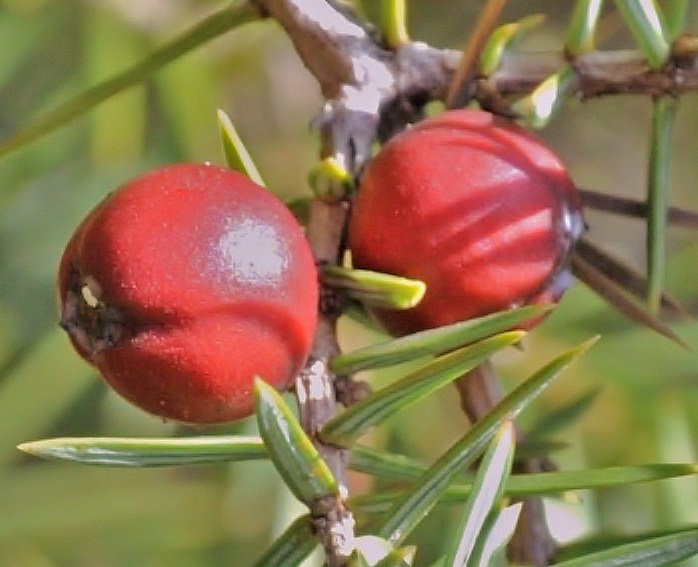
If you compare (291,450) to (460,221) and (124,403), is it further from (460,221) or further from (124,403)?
(124,403)

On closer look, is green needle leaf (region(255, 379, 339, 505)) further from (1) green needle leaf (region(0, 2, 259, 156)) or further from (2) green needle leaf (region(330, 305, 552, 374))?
(1) green needle leaf (region(0, 2, 259, 156))

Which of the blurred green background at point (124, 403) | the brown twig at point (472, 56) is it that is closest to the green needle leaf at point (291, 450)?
the brown twig at point (472, 56)

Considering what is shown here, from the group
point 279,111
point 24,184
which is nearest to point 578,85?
point 24,184

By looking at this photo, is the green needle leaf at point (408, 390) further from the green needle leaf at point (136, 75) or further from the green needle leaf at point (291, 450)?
the green needle leaf at point (136, 75)

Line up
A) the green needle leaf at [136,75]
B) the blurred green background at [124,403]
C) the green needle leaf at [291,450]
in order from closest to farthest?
the green needle leaf at [291,450], the green needle leaf at [136,75], the blurred green background at [124,403]

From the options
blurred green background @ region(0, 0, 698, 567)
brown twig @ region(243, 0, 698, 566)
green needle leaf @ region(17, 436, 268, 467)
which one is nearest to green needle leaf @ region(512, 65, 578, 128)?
brown twig @ region(243, 0, 698, 566)

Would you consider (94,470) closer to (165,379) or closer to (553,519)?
(553,519)
